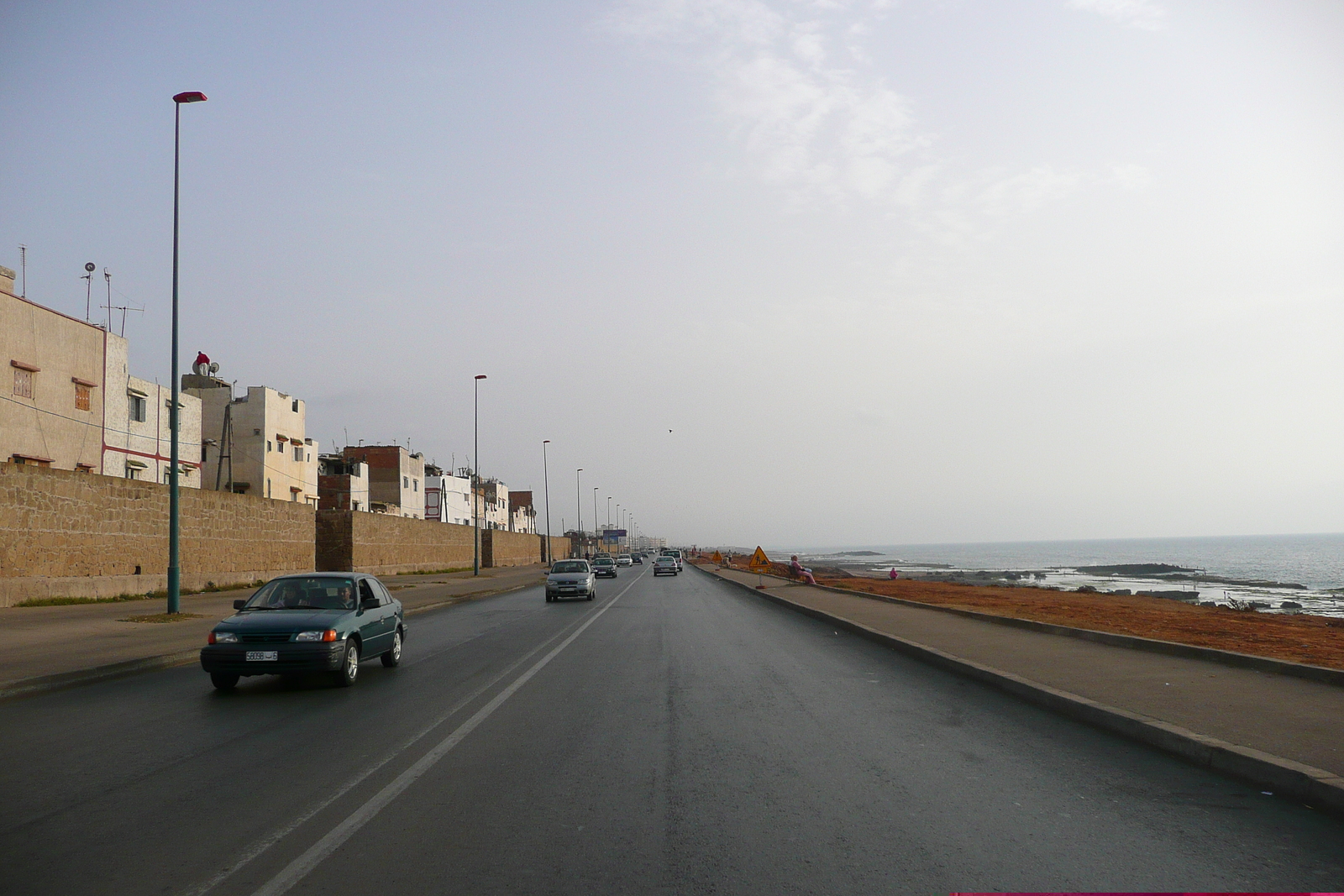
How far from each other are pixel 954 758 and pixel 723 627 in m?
13.5

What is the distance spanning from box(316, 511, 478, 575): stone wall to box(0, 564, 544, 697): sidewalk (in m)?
19.8

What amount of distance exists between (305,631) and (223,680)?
1.28 metres

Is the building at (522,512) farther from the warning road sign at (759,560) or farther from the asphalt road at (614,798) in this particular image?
the asphalt road at (614,798)

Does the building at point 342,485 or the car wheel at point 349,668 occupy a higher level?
the building at point 342,485

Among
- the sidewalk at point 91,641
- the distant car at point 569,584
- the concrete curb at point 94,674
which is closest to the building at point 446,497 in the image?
the distant car at point 569,584

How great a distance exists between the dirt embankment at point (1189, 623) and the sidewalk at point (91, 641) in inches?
671

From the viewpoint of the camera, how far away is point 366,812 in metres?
5.86

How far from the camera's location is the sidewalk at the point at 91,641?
489 inches

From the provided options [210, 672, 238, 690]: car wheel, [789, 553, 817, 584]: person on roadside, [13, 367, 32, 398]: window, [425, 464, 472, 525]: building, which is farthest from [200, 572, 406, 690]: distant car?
[425, 464, 472, 525]: building

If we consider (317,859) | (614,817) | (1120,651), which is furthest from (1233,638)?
(317,859)

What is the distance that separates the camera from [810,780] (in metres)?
6.66

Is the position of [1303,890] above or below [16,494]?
below

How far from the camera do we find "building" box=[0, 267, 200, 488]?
3394 centimetres

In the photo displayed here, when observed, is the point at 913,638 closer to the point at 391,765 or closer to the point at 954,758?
the point at 954,758
